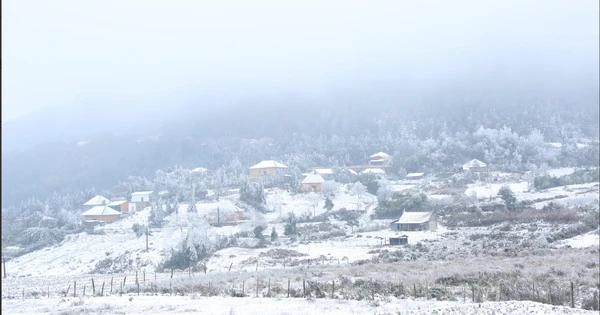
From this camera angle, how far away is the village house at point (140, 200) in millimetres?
76669

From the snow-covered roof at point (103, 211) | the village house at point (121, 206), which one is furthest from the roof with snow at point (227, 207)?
the village house at point (121, 206)

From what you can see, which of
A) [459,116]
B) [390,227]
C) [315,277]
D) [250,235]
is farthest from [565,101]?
[315,277]

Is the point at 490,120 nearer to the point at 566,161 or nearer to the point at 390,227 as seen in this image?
the point at 566,161

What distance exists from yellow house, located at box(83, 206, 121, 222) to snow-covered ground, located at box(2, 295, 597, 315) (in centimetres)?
4891

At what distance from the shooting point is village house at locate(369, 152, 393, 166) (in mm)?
102088

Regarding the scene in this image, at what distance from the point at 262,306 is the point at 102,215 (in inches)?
2198

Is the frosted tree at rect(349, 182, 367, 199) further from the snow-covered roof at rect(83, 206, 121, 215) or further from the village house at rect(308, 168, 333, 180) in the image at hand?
the snow-covered roof at rect(83, 206, 121, 215)

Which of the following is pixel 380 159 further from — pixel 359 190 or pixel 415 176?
pixel 359 190

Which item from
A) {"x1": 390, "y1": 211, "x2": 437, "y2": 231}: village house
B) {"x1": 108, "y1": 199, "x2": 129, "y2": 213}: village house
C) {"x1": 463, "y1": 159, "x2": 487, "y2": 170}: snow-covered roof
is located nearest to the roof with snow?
{"x1": 390, "y1": 211, "x2": 437, "y2": 231}: village house

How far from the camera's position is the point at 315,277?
2738 centimetres

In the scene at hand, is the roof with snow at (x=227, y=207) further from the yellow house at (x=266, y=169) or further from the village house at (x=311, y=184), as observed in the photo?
the yellow house at (x=266, y=169)

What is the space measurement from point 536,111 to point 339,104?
7040cm

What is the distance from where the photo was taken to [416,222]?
50.6 m

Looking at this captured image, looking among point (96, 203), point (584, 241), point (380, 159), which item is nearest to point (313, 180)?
point (380, 159)
